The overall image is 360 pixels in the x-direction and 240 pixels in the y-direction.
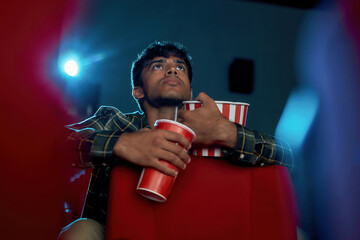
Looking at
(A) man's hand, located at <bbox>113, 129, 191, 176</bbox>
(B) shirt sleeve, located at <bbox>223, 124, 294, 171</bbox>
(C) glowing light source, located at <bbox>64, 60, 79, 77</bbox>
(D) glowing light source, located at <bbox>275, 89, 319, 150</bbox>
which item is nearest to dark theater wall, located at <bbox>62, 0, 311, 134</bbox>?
(D) glowing light source, located at <bbox>275, 89, 319, 150</bbox>

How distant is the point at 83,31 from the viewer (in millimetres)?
2998

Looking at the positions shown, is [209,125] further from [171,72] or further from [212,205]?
[171,72]

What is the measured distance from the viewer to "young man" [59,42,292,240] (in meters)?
0.69

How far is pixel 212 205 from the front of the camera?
0.73m

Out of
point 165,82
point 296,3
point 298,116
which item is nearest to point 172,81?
point 165,82

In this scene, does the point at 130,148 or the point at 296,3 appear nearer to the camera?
the point at 130,148

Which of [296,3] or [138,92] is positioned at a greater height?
[296,3]

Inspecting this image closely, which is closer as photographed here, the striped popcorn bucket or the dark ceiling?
the striped popcorn bucket

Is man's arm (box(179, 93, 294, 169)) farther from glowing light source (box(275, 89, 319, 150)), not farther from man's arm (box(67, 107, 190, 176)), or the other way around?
glowing light source (box(275, 89, 319, 150))

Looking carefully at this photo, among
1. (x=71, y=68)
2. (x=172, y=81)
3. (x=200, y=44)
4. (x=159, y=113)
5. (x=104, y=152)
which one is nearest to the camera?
(x=104, y=152)

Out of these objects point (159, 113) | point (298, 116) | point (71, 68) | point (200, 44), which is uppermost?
point (200, 44)

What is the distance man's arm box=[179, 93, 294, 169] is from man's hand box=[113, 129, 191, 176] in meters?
0.13

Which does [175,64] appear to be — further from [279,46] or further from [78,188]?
[279,46]

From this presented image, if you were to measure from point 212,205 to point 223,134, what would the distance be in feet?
0.67
